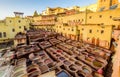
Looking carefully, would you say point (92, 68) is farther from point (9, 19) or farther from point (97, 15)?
point (9, 19)

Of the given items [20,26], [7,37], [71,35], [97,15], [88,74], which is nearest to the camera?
[88,74]

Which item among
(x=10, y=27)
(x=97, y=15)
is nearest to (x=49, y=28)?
(x=10, y=27)

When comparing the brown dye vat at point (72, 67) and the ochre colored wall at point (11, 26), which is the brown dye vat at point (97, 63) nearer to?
the brown dye vat at point (72, 67)

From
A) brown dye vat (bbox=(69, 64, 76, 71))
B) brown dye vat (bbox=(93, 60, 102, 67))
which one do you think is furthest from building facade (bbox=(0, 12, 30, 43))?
brown dye vat (bbox=(93, 60, 102, 67))

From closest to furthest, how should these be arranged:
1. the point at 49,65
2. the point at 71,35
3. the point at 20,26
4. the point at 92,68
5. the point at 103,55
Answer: the point at 92,68, the point at 49,65, the point at 103,55, the point at 71,35, the point at 20,26

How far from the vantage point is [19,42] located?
87.1 ft

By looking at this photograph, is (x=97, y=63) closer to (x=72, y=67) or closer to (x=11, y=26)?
(x=72, y=67)

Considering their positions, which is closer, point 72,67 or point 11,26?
point 72,67

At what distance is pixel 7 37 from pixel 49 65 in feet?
87.0

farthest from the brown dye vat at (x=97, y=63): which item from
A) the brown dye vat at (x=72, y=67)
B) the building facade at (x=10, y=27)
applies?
the building facade at (x=10, y=27)

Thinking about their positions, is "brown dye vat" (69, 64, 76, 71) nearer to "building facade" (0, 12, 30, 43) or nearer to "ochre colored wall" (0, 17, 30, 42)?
"building facade" (0, 12, 30, 43)

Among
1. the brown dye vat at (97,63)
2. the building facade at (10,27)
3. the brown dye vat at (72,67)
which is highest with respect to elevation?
the building facade at (10,27)

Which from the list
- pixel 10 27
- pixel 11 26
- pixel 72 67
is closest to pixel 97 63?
pixel 72 67

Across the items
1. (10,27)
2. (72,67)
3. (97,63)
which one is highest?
(10,27)
